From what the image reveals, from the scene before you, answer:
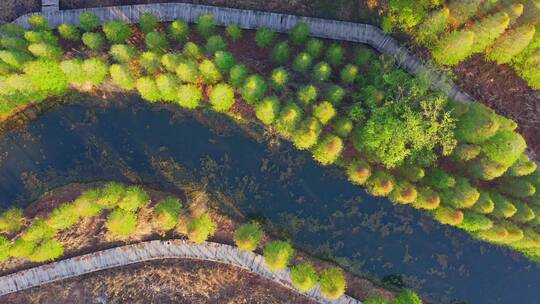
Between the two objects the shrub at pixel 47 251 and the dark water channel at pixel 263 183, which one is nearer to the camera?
the shrub at pixel 47 251

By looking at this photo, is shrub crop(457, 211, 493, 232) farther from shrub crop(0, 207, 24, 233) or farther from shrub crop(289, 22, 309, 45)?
shrub crop(0, 207, 24, 233)

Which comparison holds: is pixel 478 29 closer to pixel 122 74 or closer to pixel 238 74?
pixel 238 74

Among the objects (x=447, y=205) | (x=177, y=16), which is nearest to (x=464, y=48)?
(x=447, y=205)

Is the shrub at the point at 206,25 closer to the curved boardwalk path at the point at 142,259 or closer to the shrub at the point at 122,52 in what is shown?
the shrub at the point at 122,52

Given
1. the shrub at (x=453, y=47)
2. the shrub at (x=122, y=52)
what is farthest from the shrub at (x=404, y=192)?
the shrub at (x=122, y=52)

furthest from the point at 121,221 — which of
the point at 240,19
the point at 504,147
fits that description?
the point at 504,147

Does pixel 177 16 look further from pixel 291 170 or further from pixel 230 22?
pixel 291 170
